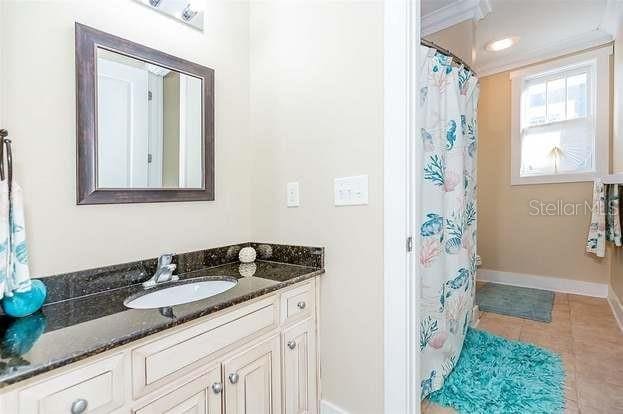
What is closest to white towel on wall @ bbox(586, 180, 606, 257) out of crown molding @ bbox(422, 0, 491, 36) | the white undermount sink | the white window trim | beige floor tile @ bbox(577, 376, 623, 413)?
the white window trim

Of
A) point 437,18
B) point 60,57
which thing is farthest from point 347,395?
point 437,18

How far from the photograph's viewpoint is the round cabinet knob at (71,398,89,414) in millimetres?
667

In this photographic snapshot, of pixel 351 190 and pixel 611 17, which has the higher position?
pixel 611 17

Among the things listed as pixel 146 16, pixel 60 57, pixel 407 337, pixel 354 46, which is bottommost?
pixel 407 337

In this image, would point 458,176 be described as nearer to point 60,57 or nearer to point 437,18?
point 437,18

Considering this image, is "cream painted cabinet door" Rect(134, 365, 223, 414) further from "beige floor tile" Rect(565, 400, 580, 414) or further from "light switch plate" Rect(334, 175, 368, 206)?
"beige floor tile" Rect(565, 400, 580, 414)

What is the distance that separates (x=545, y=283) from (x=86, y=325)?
4154 millimetres

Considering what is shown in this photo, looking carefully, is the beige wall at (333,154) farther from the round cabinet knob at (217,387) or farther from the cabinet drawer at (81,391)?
the cabinet drawer at (81,391)

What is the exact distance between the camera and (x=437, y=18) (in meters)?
2.52

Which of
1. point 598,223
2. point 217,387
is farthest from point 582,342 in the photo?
point 217,387

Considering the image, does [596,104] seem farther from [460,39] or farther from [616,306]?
[616,306]

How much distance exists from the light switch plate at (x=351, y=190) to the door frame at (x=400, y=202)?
10cm

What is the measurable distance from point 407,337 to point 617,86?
3.06 m

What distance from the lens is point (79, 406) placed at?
67 centimetres
